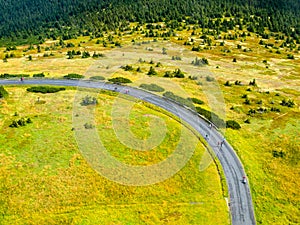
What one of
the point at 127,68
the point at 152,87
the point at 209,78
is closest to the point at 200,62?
the point at 209,78

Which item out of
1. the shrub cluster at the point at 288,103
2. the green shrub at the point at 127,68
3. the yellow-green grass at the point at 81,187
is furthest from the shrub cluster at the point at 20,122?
the shrub cluster at the point at 288,103

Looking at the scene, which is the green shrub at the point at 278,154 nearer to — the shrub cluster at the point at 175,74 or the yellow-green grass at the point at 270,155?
the yellow-green grass at the point at 270,155

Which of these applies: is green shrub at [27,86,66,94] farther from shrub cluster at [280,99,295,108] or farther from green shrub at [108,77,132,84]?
shrub cluster at [280,99,295,108]

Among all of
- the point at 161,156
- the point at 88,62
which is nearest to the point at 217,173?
the point at 161,156

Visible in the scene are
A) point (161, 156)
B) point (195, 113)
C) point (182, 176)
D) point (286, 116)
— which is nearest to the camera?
point (182, 176)

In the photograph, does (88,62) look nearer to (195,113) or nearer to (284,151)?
(195,113)

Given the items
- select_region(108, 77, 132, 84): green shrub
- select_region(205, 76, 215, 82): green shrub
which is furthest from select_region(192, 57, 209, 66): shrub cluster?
select_region(108, 77, 132, 84): green shrub
